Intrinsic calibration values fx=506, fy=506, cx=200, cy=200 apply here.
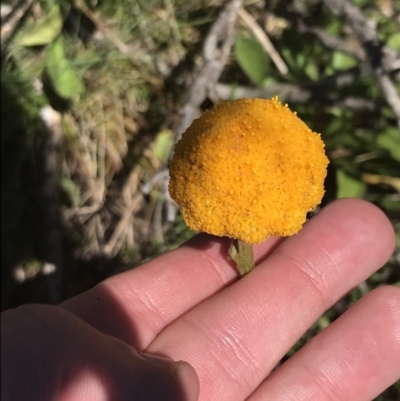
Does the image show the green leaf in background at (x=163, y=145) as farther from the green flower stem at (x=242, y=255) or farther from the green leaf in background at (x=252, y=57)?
the green flower stem at (x=242, y=255)

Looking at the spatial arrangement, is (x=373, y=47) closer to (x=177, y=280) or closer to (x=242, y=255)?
(x=242, y=255)

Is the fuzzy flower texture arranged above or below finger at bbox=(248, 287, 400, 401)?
above

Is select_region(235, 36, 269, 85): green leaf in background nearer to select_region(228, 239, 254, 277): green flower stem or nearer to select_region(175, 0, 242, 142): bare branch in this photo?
select_region(175, 0, 242, 142): bare branch

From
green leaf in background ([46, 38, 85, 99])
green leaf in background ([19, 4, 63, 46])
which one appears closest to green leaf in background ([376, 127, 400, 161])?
green leaf in background ([46, 38, 85, 99])

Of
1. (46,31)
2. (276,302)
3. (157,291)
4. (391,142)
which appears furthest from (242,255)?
(46,31)

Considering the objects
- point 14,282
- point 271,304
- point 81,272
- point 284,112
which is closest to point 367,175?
point 271,304

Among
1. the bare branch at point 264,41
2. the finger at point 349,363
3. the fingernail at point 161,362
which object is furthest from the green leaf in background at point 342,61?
the fingernail at point 161,362
